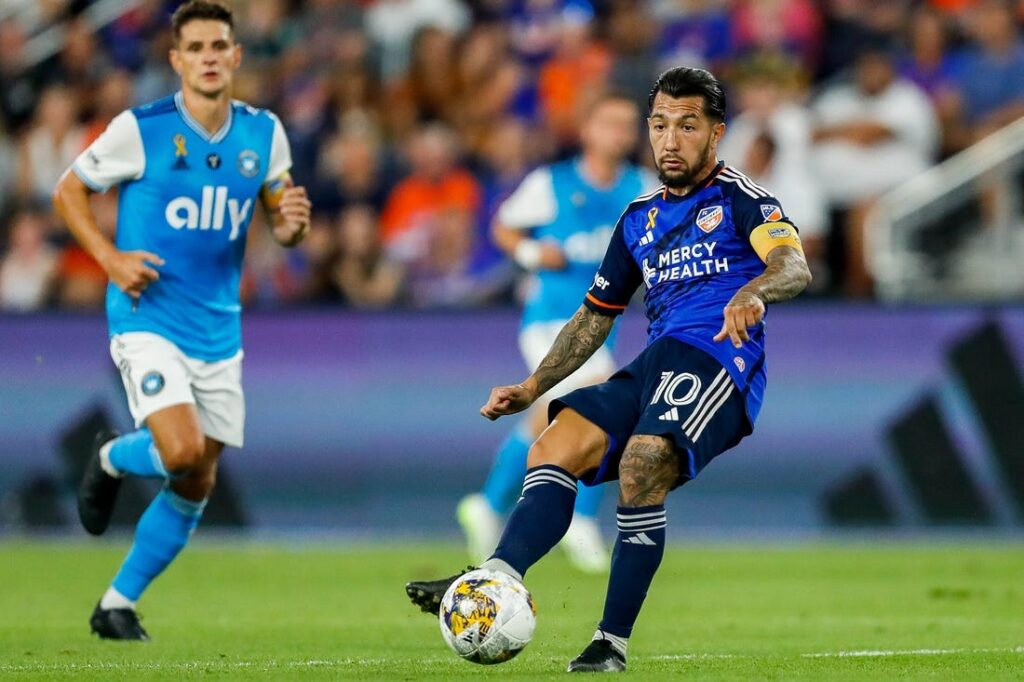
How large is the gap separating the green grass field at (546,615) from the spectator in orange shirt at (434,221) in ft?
8.77

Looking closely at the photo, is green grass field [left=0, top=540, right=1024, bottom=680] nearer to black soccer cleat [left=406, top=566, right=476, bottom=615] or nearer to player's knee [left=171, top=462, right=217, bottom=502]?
black soccer cleat [left=406, top=566, right=476, bottom=615]

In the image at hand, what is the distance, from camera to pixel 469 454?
14.4 metres

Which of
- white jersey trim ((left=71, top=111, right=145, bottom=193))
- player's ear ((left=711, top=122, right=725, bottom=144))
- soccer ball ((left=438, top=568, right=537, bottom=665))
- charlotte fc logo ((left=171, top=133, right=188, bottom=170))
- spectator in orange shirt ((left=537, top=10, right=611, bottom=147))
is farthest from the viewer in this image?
spectator in orange shirt ((left=537, top=10, right=611, bottom=147))

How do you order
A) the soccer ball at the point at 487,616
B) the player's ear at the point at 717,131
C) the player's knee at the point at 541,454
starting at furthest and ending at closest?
the player's ear at the point at 717,131 → the player's knee at the point at 541,454 → the soccer ball at the point at 487,616

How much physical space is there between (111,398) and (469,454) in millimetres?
2974

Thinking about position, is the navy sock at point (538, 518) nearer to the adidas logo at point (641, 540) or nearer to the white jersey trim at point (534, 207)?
the adidas logo at point (641, 540)

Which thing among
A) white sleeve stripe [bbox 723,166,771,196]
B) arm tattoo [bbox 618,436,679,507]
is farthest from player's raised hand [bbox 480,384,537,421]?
white sleeve stripe [bbox 723,166,771,196]

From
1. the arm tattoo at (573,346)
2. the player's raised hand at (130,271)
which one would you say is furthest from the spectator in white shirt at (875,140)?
the arm tattoo at (573,346)

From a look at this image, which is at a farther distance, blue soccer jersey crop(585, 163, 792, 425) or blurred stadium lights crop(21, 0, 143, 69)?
blurred stadium lights crop(21, 0, 143, 69)

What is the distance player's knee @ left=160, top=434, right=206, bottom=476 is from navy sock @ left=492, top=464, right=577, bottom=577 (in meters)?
2.18

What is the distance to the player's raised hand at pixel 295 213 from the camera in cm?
834

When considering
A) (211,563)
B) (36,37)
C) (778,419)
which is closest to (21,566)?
(211,563)

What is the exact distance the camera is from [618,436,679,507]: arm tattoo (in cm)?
628

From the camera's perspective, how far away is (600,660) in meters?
6.29
